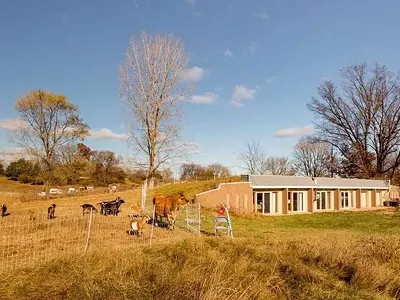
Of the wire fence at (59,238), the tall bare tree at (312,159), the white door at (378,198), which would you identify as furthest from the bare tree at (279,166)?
the wire fence at (59,238)

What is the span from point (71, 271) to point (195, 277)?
2396 millimetres

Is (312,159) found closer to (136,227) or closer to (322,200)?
(322,200)

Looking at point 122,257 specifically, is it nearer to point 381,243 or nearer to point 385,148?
point 381,243

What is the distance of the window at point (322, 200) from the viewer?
36169 mm

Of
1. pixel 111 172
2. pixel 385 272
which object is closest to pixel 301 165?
pixel 111 172

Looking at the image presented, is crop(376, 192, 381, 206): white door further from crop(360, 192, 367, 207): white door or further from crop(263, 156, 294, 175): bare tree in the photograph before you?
crop(263, 156, 294, 175): bare tree

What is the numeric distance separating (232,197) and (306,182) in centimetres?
1029

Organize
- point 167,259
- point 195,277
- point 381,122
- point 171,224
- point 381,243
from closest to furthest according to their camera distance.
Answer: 1. point 195,277
2. point 167,259
3. point 381,243
4. point 171,224
5. point 381,122

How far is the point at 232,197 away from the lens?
90.1 ft

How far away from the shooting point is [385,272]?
308 inches

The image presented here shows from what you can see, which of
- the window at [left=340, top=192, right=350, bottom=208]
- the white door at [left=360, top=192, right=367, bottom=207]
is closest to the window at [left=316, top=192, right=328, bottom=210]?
the window at [left=340, top=192, right=350, bottom=208]

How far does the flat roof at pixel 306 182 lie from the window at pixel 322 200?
35.2 inches

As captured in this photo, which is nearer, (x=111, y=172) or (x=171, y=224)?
(x=171, y=224)

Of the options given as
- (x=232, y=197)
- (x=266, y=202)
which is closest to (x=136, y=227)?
(x=232, y=197)
